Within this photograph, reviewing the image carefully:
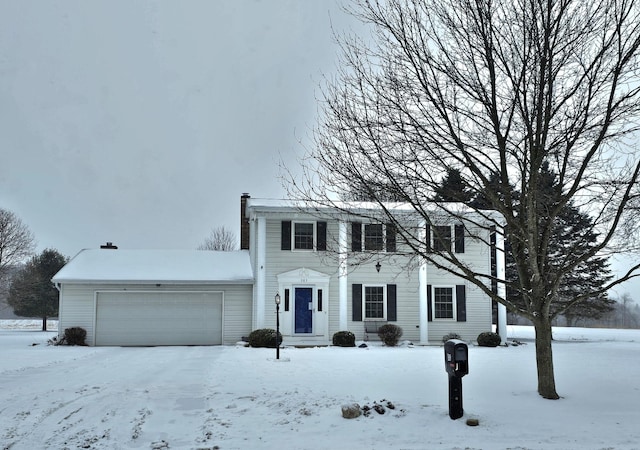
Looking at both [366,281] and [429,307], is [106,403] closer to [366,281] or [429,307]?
[366,281]

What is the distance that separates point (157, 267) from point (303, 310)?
609 centimetres

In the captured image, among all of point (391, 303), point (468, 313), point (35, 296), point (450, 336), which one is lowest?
point (450, 336)

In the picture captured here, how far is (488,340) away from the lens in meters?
20.0

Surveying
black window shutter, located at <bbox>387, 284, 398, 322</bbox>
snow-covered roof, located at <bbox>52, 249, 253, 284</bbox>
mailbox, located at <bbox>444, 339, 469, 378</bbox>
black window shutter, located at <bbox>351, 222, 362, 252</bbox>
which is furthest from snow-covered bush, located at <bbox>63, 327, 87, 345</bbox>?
mailbox, located at <bbox>444, 339, 469, 378</bbox>

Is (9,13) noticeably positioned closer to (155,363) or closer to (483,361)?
(155,363)

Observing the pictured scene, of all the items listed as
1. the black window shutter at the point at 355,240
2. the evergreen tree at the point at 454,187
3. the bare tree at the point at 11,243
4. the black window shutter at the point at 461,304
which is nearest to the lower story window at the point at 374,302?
the black window shutter at the point at 461,304

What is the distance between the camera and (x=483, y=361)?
14414mm

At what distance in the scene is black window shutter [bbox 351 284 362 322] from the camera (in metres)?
20.6

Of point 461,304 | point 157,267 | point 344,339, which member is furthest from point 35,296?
point 461,304

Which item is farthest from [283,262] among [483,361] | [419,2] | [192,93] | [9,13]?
[419,2]

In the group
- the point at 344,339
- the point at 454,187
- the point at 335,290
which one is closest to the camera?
the point at 454,187

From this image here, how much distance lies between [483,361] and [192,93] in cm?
1213

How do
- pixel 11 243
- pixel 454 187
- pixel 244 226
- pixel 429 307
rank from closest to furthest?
pixel 454 187, pixel 429 307, pixel 244 226, pixel 11 243

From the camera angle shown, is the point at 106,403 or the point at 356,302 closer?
the point at 106,403
